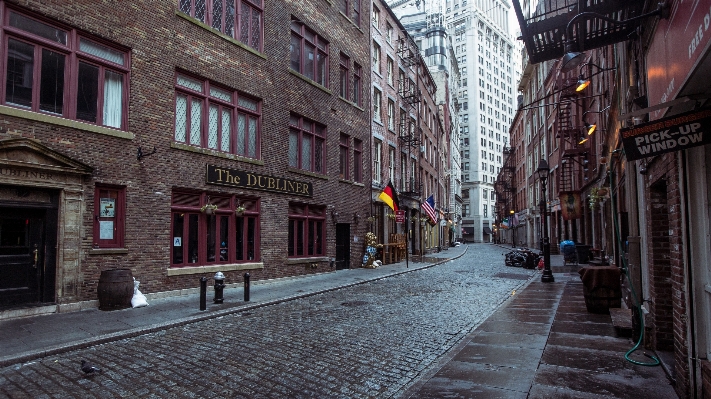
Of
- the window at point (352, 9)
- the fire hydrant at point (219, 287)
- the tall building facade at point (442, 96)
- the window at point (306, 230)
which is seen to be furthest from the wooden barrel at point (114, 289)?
the tall building facade at point (442, 96)

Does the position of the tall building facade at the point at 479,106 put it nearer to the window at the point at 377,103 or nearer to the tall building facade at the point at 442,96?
the tall building facade at the point at 442,96

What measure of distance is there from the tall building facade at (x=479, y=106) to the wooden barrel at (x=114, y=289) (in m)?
95.0

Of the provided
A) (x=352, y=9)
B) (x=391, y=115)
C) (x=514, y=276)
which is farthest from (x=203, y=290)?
(x=391, y=115)

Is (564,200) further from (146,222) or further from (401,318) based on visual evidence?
(146,222)

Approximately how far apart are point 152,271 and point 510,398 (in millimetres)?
10400

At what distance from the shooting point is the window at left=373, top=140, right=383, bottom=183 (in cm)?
2611

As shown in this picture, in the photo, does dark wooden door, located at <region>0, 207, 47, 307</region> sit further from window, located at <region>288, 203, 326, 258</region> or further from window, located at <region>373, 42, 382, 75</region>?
window, located at <region>373, 42, 382, 75</region>

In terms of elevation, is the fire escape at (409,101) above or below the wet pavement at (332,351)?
above

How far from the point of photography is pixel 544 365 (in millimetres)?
5785

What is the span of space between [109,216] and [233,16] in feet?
27.5

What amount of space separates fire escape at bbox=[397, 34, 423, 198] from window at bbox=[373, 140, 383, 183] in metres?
4.04

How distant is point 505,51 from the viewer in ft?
399

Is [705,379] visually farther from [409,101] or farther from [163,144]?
[409,101]

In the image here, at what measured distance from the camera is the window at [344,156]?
72.0ft
